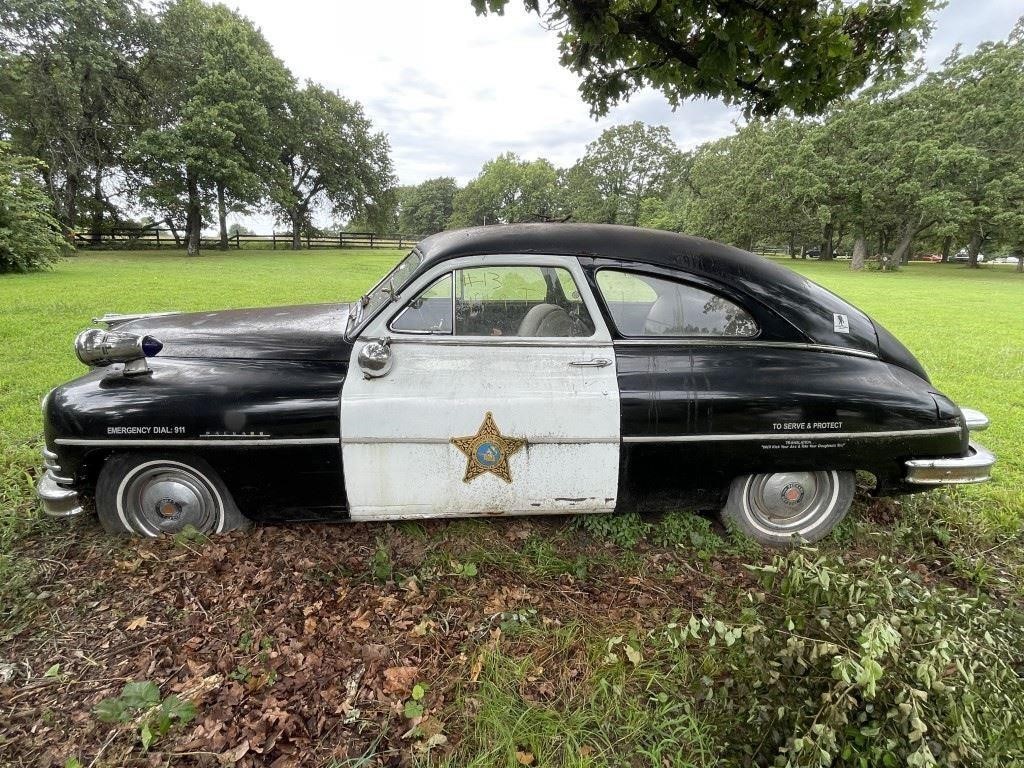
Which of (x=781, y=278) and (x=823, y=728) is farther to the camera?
(x=781, y=278)

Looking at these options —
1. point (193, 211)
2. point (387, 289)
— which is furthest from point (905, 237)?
point (193, 211)

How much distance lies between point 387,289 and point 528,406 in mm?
1183

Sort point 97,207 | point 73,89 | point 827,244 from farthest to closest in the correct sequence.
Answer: point 827,244 → point 97,207 → point 73,89

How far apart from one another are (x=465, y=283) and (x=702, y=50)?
211cm

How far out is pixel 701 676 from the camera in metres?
2.07

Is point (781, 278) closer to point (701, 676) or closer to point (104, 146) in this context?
point (701, 676)

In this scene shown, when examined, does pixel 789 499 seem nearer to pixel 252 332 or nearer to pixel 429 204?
pixel 252 332

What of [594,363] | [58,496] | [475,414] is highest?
[594,363]

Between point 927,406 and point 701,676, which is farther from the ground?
point 927,406

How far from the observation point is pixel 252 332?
10.1 feet

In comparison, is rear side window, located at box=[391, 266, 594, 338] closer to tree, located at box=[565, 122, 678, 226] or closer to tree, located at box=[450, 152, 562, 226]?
tree, located at box=[565, 122, 678, 226]

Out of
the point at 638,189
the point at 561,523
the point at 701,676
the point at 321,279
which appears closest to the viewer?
the point at 701,676

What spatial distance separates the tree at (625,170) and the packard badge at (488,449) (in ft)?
159

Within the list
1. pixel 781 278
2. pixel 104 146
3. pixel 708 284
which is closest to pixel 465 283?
pixel 708 284
